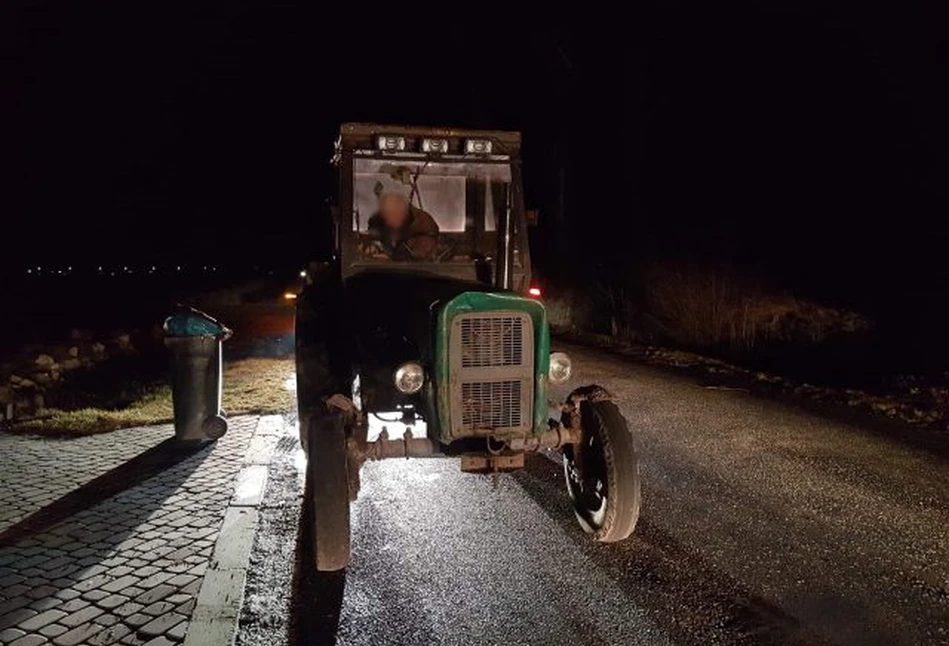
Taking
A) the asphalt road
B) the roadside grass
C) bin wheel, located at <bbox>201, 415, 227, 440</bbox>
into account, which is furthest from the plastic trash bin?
the roadside grass

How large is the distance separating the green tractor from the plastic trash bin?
1250mm

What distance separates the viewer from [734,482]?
6.23 metres

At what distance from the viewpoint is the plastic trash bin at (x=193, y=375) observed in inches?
285

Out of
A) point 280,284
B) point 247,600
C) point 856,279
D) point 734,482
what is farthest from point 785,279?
point 280,284

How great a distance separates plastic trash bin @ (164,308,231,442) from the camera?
23.7ft

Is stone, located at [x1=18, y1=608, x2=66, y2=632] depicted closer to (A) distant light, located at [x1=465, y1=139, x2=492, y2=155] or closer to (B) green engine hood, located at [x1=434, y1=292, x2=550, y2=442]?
(B) green engine hood, located at [x1=434, y1=292, x2=550, y2=442]

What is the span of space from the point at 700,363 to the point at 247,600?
384 inches

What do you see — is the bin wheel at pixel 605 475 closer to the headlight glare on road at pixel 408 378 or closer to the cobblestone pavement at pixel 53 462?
the headlight glare on road at pixel 408 378

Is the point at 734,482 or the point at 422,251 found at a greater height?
the point at 422,251

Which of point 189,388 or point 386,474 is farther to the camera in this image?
point 189,388

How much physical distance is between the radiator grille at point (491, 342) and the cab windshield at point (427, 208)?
212cm

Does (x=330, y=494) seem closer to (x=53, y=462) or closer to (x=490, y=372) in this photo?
(x=490, y=372)

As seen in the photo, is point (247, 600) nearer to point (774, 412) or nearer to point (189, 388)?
point (189, 388)

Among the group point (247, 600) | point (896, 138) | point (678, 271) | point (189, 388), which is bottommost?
point (247, 600)
